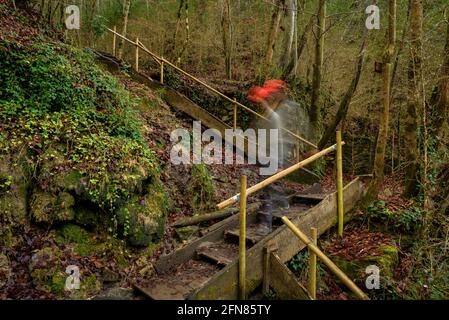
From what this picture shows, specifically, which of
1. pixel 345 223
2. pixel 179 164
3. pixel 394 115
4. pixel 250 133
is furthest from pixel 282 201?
pixel 394 115

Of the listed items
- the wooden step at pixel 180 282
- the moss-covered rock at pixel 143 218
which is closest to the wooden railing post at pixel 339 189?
the wooden step at pixel 180 282

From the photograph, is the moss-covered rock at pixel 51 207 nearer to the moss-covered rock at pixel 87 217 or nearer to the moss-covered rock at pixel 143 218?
the moss-covered rock at pixel 87 217

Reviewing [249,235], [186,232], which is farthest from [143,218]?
[249,235]

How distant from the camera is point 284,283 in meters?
4.95

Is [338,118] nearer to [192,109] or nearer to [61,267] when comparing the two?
[192,109]

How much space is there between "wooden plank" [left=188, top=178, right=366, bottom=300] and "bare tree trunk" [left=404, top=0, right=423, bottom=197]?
95cm

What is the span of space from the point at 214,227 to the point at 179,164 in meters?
1.78

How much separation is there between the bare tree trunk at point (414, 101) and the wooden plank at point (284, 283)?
355 centimetres

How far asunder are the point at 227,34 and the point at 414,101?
10.4 m

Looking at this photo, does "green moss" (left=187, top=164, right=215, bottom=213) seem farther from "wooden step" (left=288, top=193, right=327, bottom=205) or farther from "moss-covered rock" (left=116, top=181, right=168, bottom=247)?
"wooden step" (left=288, top=193, right=327, bottom=205)

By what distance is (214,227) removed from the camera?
611 cm

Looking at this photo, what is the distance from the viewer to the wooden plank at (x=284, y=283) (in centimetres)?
468

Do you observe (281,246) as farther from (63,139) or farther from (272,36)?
(272,36)

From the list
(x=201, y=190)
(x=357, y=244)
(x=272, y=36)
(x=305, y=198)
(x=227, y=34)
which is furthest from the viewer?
(x=227, y=34)
